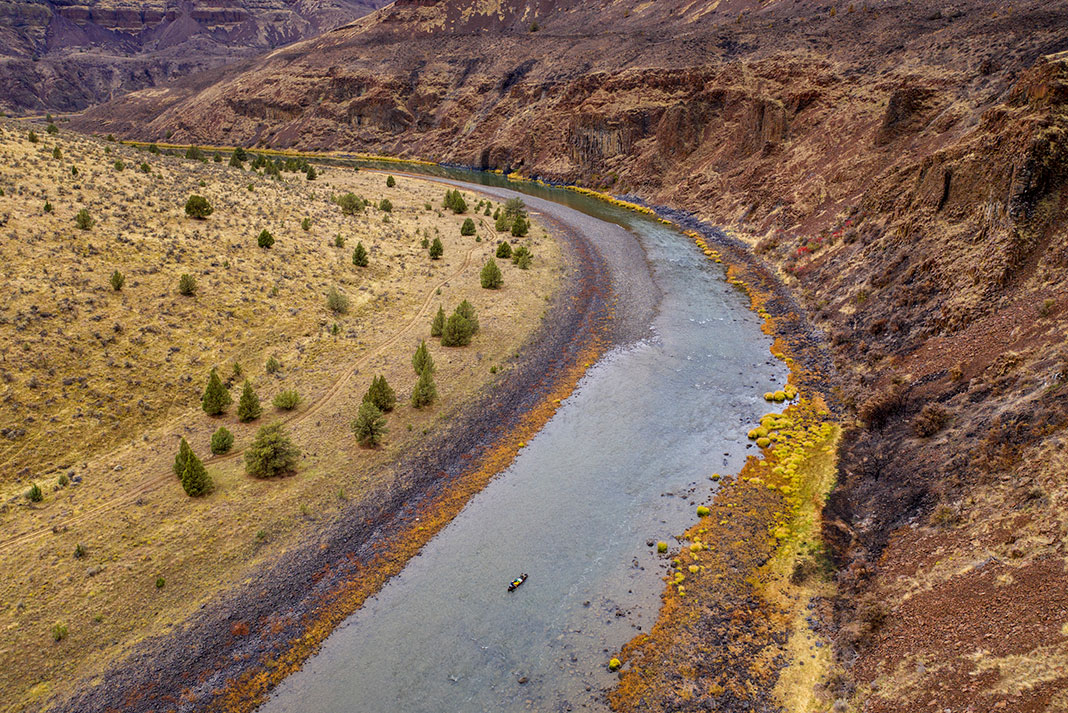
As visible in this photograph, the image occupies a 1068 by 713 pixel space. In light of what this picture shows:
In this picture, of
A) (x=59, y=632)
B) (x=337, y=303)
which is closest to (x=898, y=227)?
(x=337, y=303)

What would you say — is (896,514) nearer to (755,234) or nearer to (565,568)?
(565,568)

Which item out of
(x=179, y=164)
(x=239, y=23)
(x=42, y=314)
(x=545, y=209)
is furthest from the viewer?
(x=239, y=23)

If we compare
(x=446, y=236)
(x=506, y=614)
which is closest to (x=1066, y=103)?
(x=506, y=614)

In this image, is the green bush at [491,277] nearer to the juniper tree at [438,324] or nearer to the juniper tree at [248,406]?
the juniper tree at [438,324]

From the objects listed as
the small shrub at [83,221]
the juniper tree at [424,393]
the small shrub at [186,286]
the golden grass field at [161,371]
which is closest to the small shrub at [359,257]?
the golden grass field at [161,371]

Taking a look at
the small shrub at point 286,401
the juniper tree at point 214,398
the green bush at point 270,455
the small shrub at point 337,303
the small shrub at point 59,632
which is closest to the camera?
the small shrub at point 59,632

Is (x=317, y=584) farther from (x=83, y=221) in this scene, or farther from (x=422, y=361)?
(x=83, y=221)

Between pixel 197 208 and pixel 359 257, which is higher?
pixel 197 208
